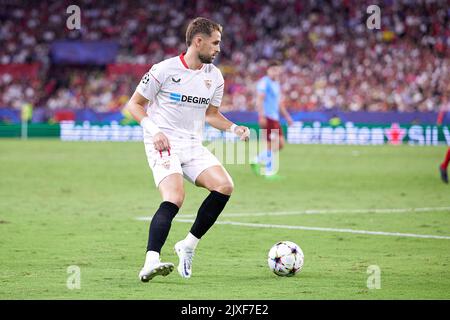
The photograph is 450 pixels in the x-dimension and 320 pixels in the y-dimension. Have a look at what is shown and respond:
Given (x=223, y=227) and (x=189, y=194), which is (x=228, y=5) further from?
(x=223, y=227)

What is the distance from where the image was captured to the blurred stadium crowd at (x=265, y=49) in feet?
125

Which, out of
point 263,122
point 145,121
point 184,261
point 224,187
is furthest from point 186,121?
point 263,122

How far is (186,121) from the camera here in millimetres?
8992

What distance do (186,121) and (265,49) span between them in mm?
34315

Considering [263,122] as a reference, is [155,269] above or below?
below

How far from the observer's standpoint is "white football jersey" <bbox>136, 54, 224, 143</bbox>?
8.81m

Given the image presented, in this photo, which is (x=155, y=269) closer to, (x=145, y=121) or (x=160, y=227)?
(x=160, y=227)

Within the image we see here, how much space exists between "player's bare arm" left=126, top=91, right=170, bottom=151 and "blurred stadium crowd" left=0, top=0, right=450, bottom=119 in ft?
94.0

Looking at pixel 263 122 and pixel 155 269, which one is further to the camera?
pixel 263 122

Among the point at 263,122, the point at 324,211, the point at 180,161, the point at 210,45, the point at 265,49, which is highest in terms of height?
the point at 265,49

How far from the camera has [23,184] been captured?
19.5 meters

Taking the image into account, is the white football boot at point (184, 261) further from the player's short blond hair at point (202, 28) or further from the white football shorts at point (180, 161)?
the player's short blond hair at point (202, 28)

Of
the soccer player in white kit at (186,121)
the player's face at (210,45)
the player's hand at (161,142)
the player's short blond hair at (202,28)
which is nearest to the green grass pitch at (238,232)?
the soccer player in white kit at (186,121)
